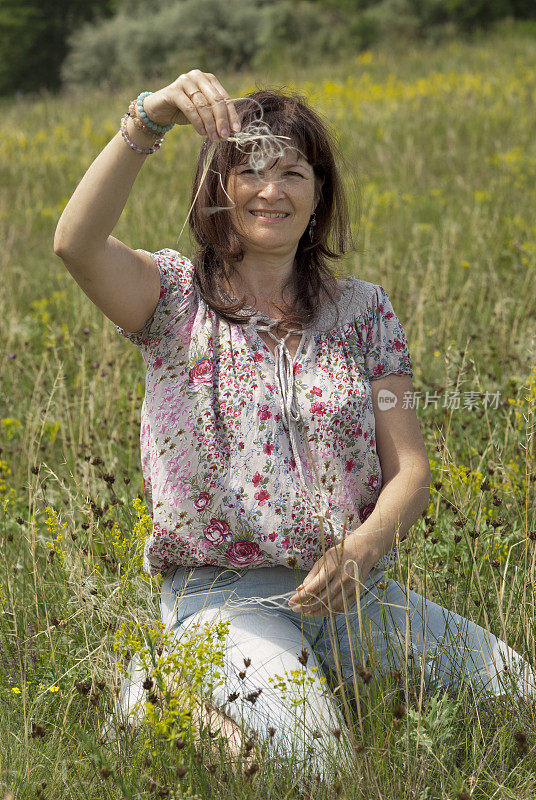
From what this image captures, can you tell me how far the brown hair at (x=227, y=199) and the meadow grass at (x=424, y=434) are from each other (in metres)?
0.20

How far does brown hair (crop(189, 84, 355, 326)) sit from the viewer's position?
224 centimetres

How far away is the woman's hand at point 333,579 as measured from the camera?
1955mm

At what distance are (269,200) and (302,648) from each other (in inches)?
45.0

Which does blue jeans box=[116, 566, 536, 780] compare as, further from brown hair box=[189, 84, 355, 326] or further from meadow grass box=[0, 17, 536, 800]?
brown hair box=[189, 84, 355, 326]

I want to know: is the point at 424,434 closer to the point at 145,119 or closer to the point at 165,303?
the point at 165,303

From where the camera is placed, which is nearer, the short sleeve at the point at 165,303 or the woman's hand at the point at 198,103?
the woman's hand at the point at 198,103

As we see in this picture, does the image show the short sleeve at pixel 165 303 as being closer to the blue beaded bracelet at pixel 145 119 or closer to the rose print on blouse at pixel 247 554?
the blue beaded bracelet at pixel 145 119

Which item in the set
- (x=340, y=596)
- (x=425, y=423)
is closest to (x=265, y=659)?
(x=340, y=596)

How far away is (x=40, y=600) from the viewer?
2518 millimetres

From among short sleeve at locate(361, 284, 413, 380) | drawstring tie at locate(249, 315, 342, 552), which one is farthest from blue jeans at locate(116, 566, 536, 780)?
short sleeve at locate(361, 284, 413, 380)

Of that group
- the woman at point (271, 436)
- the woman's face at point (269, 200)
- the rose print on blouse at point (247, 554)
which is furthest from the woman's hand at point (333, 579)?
the woman's face at point (269, 200)

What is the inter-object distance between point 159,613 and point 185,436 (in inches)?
22.3

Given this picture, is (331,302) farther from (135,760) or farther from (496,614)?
(135,760)

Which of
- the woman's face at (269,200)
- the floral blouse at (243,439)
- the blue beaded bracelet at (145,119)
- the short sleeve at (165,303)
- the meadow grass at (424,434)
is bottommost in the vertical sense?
the meadow grass at (424,434)
